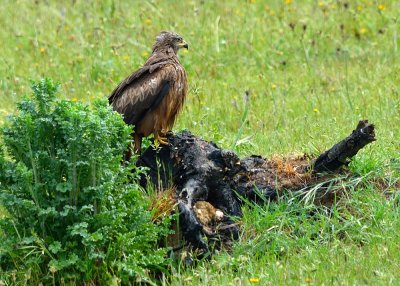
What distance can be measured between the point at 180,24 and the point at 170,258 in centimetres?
660

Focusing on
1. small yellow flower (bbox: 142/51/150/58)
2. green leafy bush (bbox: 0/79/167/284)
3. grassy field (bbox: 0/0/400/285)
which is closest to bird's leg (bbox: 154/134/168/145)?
grassy field (bbox: 0/0/400/285)

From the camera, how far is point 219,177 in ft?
22.4

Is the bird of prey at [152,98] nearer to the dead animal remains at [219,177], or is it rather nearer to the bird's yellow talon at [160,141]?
the bird's yellow talon at [160,141]

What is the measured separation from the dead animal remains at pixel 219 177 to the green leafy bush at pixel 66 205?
1.38 ft

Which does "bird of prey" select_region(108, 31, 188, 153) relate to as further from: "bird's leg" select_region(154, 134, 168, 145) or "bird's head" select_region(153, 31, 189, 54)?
"bird's head" select_region(153, 31, 189, 54)

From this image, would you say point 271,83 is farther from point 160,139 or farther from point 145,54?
point 160,139

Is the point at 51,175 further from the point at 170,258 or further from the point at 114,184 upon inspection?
the point at 170,258

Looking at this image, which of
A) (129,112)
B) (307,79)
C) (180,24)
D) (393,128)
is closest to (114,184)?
(129,112)

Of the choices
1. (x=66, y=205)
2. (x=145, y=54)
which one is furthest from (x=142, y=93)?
(x=145, y=54)

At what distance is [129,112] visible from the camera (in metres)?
7.73

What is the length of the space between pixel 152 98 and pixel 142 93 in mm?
92

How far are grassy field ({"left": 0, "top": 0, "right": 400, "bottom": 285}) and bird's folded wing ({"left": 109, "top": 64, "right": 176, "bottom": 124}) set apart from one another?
59 centimetres

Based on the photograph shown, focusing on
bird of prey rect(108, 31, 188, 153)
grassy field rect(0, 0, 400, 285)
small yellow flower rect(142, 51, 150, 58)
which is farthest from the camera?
small yellow flower rect(142, 51, 150, 58)

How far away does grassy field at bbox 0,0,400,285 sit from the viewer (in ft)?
20.5
